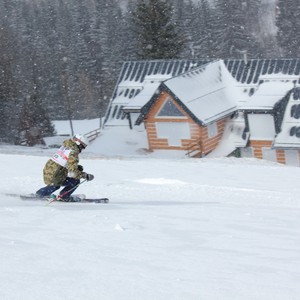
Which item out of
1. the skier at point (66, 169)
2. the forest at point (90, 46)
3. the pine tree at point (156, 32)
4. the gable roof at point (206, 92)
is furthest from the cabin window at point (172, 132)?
the forest at point (90, 46)

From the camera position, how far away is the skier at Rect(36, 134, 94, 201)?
37.8 feet

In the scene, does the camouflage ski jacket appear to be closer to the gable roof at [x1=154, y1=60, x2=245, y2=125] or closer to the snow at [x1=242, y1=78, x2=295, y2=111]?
the gable roof at [x1=154, y1=60, x2=245, y2=125]

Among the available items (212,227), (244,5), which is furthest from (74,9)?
(212,227)

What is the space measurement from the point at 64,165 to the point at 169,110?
75.9 feet

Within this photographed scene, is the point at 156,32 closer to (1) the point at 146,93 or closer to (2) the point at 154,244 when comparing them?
(1) the point at 146,93

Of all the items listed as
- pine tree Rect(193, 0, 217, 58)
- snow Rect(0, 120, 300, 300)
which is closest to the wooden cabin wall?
snow Rect(0, 120, 300, 300)

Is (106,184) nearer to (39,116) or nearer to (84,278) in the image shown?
(84,278)

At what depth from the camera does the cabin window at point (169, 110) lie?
113 ft

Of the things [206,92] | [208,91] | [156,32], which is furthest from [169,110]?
[156,32]

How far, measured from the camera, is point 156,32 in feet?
164

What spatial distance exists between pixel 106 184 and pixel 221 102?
70.2ft

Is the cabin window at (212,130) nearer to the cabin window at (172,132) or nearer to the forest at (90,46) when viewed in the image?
the cabin window at (172,132)

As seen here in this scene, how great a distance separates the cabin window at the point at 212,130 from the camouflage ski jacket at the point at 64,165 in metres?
23.0

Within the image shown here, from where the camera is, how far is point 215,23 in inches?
3568
